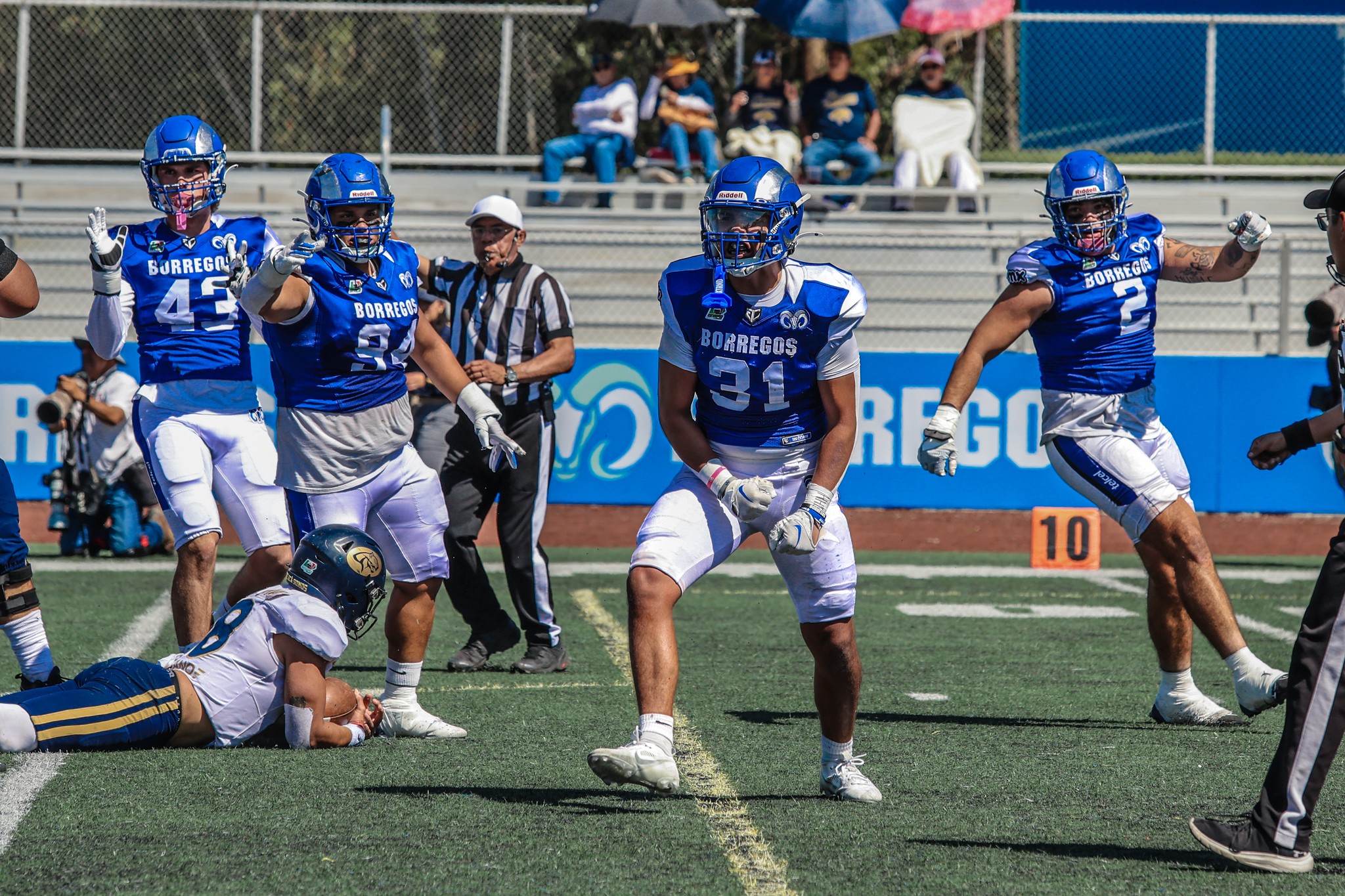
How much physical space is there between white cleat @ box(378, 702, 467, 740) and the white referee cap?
2454mm

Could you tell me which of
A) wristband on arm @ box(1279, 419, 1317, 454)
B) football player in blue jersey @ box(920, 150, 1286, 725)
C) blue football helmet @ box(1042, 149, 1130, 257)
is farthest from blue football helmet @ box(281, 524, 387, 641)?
blue football helmet @ box(1042, 149, 1130, 257)

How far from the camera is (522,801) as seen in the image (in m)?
→ 4.66

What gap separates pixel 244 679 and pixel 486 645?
7.01 ft

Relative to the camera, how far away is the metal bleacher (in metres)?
14.7

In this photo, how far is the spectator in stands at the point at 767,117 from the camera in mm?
16188

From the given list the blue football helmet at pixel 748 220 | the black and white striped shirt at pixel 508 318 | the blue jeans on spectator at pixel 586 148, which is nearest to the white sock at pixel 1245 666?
the blue football helmet at pixel 748 220

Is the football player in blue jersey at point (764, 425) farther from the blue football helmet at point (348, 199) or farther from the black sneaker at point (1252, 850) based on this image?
the blue football helmet at point (348, 199)

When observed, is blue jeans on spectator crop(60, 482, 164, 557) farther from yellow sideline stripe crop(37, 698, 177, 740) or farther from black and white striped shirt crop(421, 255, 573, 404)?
yellow sideline stripe crop(37, 698, 177, 740)

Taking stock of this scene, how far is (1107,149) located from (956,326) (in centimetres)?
450

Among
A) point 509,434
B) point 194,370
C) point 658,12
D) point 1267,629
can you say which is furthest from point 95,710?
point 658,12

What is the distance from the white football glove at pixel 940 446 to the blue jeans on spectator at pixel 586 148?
11.2 meters

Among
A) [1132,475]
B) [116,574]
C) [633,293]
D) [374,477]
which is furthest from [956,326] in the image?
[374,477]

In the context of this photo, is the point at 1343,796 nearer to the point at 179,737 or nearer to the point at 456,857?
the point at 456,857

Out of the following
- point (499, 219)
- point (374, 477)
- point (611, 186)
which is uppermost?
point (611, 186)
